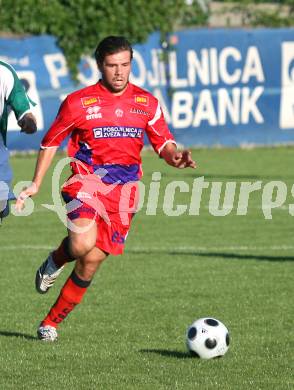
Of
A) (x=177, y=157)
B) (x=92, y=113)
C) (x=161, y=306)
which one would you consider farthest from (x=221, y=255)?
(x=92, y=113)

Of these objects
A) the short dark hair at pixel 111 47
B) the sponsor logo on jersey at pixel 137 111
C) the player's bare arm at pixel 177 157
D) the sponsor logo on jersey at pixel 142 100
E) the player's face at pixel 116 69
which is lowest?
the player's bare arm at pixel 177 157

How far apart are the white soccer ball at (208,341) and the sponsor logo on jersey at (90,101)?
1.73 m

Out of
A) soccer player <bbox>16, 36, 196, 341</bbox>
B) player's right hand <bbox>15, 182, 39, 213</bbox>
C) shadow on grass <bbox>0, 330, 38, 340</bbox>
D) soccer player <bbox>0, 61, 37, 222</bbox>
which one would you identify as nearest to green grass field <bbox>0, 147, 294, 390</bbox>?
shadow on grass <bbox>0, 330, 38, 340</bbox>

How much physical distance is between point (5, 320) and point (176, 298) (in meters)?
1.70

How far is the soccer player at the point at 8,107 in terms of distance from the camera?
8.30 metres

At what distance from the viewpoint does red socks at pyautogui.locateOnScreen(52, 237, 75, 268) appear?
8455 mm

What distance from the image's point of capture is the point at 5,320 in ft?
30.3

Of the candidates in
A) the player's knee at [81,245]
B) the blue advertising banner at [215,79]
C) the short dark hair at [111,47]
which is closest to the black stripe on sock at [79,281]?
the player's knee at [81,245]

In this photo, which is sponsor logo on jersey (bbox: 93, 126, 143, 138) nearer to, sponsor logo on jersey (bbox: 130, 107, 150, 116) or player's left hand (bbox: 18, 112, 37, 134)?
sponsor logo on jersey (bbox: 130, 107, 150, 116)

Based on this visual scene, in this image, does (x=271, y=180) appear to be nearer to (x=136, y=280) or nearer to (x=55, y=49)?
(x=55, y=49)

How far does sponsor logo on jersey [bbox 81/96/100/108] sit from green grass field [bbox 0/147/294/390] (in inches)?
64.5

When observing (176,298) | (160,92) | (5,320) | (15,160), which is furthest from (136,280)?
(160,92)

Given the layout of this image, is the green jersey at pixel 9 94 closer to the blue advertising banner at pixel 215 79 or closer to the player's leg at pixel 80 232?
the player's leg at pixel 80 232

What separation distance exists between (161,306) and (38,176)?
7.20 feet
